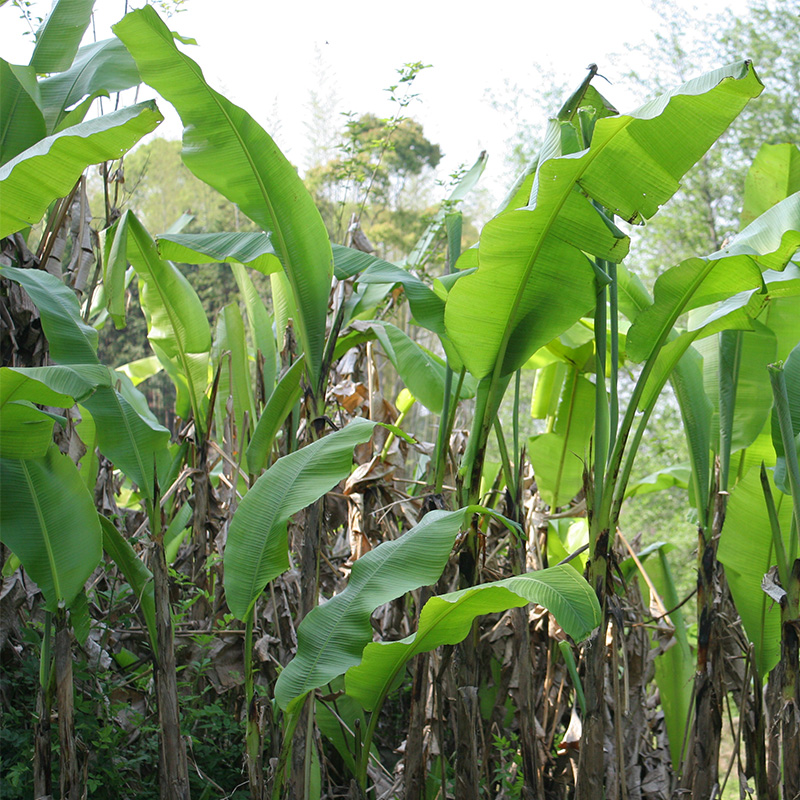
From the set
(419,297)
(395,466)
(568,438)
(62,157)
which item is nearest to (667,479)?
(568,438)

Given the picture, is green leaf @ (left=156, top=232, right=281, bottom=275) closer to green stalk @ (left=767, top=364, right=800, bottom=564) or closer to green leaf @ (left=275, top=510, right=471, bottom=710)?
green leaf @ (left=275, top=510, right=471, bottom=710)

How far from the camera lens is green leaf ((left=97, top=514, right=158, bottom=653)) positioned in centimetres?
155

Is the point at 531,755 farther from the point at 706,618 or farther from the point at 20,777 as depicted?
the point at 20,777

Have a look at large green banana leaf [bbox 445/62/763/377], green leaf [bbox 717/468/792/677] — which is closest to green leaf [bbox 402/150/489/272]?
large green banana leaf [bbox 445/62/763/377]

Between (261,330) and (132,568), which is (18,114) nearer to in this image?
(261,330)

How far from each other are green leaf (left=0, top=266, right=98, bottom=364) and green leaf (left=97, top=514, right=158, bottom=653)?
0.38 meters

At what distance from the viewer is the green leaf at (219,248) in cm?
162

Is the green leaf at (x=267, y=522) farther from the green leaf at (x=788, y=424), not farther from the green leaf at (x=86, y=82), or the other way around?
the green leaf at (x=86, y=82)

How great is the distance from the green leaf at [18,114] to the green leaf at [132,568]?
37.1 inches

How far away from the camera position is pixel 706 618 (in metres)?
1.67

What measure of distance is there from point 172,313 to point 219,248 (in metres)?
0.44

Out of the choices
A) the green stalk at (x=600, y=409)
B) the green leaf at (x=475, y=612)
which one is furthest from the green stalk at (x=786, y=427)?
the green leaf at (x=475, y=612)

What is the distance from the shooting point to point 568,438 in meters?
2.09

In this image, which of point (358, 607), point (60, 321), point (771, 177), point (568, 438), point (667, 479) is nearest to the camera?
point (358, 607)
